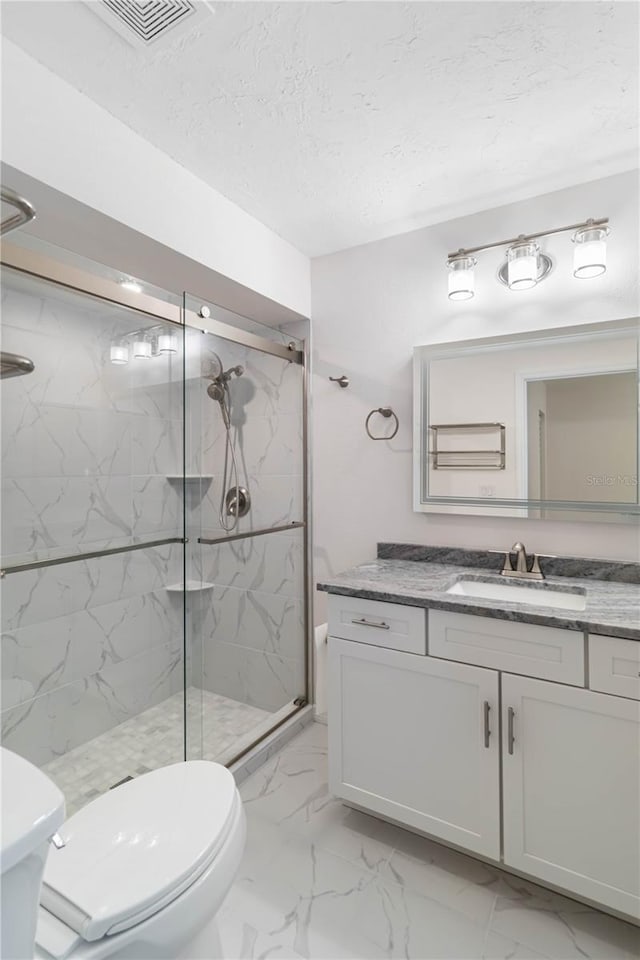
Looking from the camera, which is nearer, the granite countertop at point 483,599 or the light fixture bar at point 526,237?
the granite countertop at point 483,599

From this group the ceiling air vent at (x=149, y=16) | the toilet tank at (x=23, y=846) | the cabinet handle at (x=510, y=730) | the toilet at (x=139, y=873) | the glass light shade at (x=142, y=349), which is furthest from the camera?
the glass light shade at (x=142, y=349)

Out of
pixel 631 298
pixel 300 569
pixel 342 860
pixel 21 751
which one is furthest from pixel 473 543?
pixel 21 751

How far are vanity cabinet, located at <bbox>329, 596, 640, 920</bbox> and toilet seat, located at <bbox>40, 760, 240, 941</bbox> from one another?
0.61m

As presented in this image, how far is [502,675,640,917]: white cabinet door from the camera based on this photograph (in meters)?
1.28

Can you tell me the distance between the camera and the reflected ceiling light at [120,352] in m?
1.92

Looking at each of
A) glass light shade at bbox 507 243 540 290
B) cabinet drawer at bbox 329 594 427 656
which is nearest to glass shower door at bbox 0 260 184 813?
cabinet drawer at bbox 329 594 427 656

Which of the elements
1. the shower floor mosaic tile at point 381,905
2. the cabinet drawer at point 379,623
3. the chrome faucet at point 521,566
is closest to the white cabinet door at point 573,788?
the shower floor mosaic tile at point 381,905

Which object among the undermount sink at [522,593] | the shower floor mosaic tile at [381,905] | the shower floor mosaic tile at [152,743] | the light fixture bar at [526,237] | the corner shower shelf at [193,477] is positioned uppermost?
the light fixture bar at [526,237]

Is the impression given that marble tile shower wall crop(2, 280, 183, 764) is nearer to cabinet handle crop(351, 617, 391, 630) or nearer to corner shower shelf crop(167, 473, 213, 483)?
corner shower shelf crop(167, 473, 213, 483)

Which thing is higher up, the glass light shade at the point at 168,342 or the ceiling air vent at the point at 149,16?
the ceiling air vent at the point at 149,16

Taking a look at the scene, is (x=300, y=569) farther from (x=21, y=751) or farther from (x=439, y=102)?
(x=439, y=102)

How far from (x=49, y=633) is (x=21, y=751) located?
0.43 metres

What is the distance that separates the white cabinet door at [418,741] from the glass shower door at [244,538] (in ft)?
1.84

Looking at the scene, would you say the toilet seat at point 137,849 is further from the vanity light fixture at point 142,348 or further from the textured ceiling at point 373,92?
the textured ceiling at point 373,92
